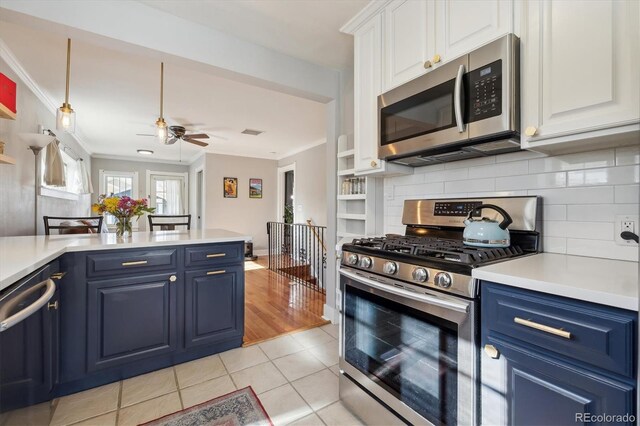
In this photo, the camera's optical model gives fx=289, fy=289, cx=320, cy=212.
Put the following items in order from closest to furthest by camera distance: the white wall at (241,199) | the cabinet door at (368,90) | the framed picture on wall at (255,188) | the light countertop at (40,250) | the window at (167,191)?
the light countertop at (40,250)
the cabinet door at (368,90)
the white wall at (241,199)
the framed picture on wall at (255,188)
the window at (167,191)

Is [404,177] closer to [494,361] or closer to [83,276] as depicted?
[494,361]

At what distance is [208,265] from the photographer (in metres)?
2.19

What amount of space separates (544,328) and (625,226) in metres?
0.75

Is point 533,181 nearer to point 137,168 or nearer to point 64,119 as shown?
point 64,119

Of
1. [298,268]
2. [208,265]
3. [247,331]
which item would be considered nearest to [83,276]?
[208,265]

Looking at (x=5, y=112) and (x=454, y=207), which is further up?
(x=5, y=112)

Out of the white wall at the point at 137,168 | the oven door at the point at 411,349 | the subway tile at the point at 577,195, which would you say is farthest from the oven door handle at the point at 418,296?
the white wall at the point at 137,168

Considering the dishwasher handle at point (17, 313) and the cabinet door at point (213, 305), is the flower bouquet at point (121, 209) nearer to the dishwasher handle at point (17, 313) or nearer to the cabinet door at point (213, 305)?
the cabinet door at point (213, 305)

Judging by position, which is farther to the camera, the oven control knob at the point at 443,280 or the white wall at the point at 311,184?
the white wall at the point at 311,184

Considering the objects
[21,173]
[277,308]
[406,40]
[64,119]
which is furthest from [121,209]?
[406,40]

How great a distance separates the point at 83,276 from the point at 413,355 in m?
1.94

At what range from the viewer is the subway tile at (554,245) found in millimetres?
1400

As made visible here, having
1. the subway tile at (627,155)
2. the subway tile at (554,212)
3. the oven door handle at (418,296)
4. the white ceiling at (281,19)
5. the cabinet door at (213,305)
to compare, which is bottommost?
the cabinet door at (213,305)

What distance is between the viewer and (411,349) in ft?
4.30
